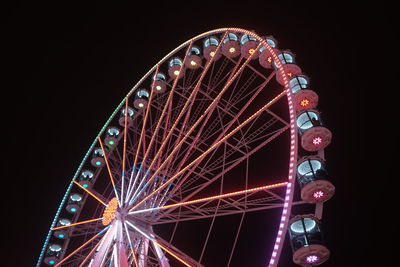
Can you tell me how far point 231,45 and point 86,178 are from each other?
6367 mm

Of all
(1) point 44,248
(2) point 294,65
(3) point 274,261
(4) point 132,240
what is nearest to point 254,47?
(2) point 294,65

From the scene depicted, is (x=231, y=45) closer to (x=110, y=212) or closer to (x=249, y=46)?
(x=249, y=46)

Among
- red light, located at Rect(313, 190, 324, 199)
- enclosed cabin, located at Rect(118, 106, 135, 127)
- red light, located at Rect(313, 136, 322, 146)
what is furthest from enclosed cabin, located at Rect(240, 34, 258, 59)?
red light, located at Rect(313, 190, 324, 199)

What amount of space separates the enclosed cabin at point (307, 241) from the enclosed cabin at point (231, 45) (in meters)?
6.35

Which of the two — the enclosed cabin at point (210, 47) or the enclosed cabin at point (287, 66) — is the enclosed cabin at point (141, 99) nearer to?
the enclosed cabin at point (210, 47)

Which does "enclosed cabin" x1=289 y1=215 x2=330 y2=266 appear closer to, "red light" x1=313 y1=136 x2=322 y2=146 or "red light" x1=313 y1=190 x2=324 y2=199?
"red light" x1=313 y1=190 x2=324 y2=199

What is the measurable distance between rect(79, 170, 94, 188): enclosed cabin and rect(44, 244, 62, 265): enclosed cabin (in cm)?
205

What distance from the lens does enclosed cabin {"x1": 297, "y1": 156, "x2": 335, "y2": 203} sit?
8.06 m

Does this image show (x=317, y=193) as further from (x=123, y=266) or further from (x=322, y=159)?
(x=123, y=266)

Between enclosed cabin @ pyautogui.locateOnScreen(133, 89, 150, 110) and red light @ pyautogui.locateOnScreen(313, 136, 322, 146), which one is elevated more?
enclosed cabin @ pyautogui.locateOnScreen(133, 89, 150, 110)

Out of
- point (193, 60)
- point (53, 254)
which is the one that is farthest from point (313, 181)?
point (53, 254)

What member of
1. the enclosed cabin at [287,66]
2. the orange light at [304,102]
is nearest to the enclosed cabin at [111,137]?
the enclosed cabin at [287,66]

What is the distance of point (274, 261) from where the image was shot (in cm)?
702

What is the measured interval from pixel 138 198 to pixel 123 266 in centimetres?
212
